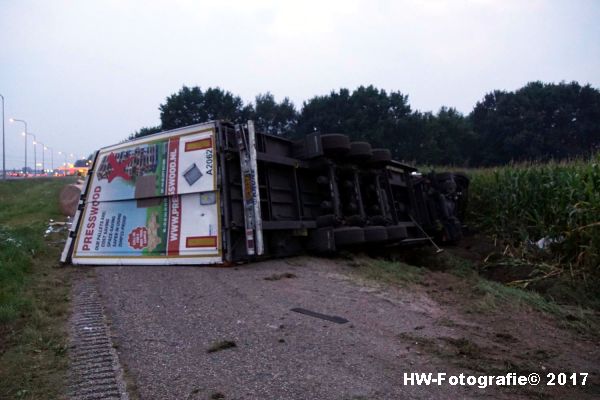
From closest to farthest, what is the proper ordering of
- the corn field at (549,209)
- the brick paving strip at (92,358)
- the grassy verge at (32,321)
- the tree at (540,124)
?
the brick paving strip at (92,358), the grassy verge at (32,321), the corn field at (549,209), the tree at (540,124)

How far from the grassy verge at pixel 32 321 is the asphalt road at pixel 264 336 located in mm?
472

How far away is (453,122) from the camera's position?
48344 millimetres

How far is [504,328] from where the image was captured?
15.8ft

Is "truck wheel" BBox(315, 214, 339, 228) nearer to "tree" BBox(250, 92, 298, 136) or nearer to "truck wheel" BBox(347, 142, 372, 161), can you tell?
"truck wheel" BBox(347, 142, 372, 161)

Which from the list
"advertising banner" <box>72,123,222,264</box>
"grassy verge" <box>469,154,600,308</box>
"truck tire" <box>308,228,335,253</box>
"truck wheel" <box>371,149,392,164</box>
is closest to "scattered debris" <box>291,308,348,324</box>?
"advertising banner" <box>72,123,222,264</box>

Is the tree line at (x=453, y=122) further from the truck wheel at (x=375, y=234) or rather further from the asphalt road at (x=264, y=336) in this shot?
the asphalt road at (x=264, y=336)

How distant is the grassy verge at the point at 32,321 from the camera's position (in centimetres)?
334

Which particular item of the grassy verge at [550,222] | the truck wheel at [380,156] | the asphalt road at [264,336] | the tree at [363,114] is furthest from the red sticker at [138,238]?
the tree at [363,114]

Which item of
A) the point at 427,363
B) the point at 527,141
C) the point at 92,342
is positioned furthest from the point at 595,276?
the point at 527,141

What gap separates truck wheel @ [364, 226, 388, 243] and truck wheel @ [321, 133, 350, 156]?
1.37m

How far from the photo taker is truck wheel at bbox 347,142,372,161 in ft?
29.2

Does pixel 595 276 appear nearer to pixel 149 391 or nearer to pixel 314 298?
pixel 314 298

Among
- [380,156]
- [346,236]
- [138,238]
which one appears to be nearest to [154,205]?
[138,238]

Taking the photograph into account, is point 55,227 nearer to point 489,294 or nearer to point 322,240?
point 322,240
